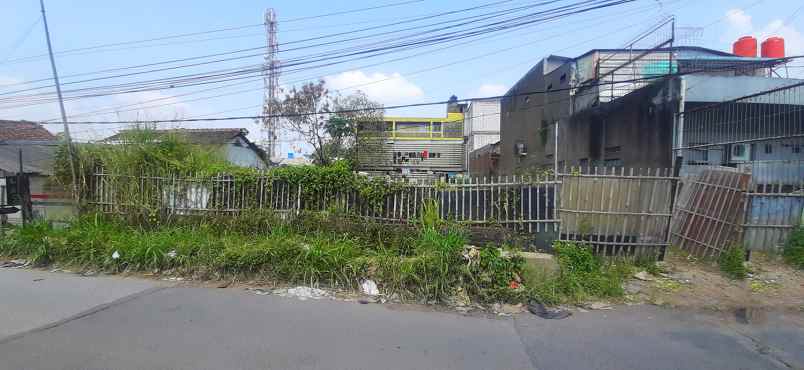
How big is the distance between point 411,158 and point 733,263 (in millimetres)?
16861

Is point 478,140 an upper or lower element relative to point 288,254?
upper

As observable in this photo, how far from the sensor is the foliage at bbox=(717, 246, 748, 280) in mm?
6014

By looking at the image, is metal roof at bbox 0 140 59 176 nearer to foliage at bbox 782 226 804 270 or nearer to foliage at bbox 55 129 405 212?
foliage at bbox 55 129 405 212

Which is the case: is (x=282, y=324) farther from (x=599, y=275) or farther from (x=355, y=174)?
(x=599, y=275)

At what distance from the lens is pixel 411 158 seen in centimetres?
2223

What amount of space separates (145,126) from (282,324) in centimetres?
623

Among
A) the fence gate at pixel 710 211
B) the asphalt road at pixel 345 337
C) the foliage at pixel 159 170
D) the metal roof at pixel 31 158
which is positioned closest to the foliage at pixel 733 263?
the fence gate at pixel 710 211

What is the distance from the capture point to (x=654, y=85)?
373 inches

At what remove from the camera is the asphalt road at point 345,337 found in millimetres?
3705

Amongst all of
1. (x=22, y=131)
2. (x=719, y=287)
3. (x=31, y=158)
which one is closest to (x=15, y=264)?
(x=31, y=158)

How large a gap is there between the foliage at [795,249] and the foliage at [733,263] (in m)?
0.85

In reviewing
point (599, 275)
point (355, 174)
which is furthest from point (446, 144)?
point (599, 275)

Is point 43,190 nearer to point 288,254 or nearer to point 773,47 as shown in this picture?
point 288,254

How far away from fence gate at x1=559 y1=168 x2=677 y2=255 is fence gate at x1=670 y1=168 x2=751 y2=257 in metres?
0.95
